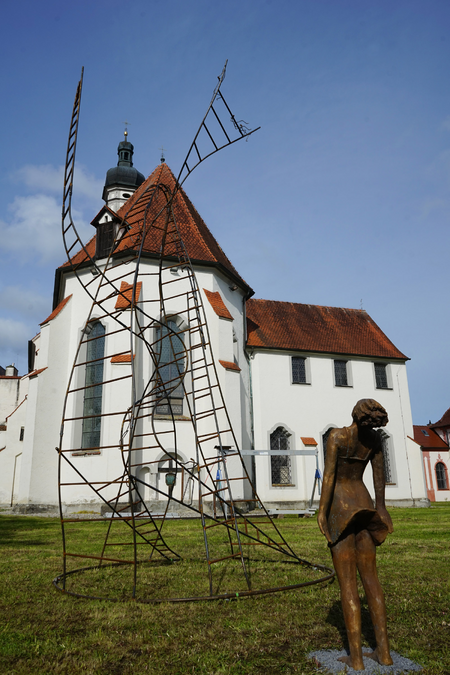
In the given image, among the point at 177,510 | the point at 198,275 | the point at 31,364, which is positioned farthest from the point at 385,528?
the point at 31,364

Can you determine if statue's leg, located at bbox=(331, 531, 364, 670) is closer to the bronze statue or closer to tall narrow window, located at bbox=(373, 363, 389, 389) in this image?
the bronze statue

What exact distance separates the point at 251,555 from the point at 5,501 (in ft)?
63.2

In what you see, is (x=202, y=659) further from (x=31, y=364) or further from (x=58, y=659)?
(x=31, y=364)

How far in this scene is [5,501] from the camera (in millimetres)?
24266

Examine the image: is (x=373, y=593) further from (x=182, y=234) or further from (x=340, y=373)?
(x=340, y=373)

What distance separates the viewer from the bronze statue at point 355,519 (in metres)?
3.75

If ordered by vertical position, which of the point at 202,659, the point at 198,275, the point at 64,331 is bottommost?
the point at 202,659

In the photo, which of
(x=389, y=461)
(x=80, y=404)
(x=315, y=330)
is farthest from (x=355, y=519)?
(x=315, y=330)

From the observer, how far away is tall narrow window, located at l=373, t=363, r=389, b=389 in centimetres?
2822

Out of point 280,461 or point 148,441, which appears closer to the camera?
point 148,441

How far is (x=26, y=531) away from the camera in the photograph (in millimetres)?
13156

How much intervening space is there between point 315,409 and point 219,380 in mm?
7513

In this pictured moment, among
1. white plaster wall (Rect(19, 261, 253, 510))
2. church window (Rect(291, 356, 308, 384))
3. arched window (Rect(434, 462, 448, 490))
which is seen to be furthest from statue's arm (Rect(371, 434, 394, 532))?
arched window (Rect(434, 462, 448, 490))

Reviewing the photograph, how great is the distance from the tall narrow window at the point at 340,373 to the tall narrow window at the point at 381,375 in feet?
6.40
